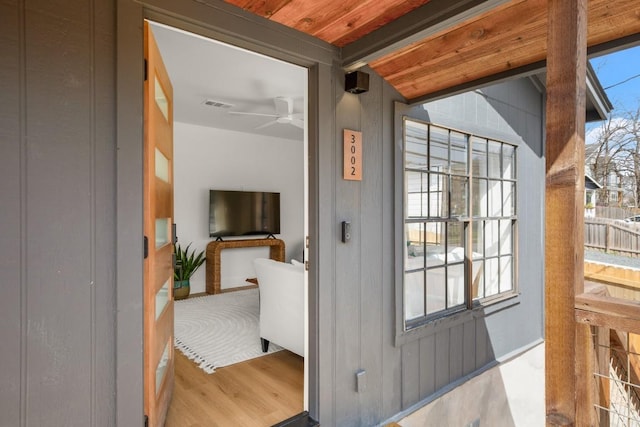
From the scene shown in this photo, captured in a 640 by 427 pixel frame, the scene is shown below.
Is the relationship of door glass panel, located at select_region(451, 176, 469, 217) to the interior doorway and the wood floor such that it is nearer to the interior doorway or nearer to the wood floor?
the interior doorway

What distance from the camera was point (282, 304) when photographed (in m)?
2.91

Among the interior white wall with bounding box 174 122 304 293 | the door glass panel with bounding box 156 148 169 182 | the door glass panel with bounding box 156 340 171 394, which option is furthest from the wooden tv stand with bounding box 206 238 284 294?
the door glass panel with bounding box 156 148 169 182

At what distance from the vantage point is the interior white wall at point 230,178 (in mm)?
5477

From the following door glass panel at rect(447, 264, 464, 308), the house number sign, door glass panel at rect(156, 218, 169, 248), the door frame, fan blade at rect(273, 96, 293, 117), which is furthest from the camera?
fan blade at rect(273, 96, 293, 117)

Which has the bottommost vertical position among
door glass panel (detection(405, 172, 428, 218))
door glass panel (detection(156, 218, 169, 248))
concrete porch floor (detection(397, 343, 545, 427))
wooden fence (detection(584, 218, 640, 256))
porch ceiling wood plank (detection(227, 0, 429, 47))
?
concrete porch floor (detection(397, 343, 545, 427))

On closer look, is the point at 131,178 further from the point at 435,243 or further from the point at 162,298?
the point at 435,243

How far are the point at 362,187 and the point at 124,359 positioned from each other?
1.57 m

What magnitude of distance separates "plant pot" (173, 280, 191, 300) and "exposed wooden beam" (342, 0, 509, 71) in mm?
4261

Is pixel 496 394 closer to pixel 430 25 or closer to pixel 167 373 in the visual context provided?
pixel 167 373

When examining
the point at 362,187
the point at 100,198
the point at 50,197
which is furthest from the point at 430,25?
the point at 50,197

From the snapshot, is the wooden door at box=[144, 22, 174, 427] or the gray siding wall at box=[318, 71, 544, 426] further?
the gray siding wall at box=[318, 71, 544, 426]

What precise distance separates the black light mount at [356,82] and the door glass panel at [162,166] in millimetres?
1186

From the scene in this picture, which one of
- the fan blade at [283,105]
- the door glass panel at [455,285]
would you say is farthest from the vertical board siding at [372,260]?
the fan blade at [283,105]

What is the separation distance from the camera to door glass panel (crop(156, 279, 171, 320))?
188 centimetres
